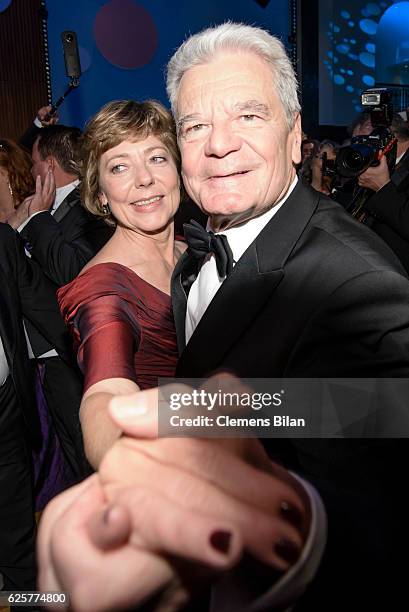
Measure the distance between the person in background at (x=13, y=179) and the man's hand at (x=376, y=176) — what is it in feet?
5.58

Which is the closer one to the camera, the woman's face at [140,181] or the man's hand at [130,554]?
the man's hand at [130,554]

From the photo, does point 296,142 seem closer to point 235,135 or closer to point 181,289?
point 235,135

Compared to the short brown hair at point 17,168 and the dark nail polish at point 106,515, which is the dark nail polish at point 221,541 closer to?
the dark nail polish at point 106,515

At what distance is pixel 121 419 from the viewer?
1.34ft

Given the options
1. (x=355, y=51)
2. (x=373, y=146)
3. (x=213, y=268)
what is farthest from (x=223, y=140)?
(x=355, y=51)

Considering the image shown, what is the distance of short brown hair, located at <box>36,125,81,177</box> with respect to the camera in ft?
9.91

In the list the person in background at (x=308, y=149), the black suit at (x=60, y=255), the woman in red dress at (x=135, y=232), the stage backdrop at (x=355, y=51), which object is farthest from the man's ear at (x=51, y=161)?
the stage backdrop at (x=355, y=51)

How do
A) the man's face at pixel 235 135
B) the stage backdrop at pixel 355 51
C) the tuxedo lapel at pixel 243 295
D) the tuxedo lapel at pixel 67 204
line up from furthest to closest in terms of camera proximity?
the stage backdrop at pixel 355 51, the tuxedo lapel at pixel 67 204, the man's face at pixel 235 135, the tuxedo lapel at pixel 243 295

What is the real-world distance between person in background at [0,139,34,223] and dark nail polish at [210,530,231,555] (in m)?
2.76

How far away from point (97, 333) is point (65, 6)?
5.30 m

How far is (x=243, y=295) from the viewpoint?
2.94ft

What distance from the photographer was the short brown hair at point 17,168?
2857 mm

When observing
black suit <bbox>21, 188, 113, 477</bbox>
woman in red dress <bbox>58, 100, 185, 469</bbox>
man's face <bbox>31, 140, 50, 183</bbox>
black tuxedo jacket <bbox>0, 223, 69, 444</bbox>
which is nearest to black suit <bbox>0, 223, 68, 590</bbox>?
black tuxedo jacket <bbox>0, 223, 69, 444</bbox>

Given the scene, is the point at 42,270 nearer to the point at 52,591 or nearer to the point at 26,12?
the point at 52,591
